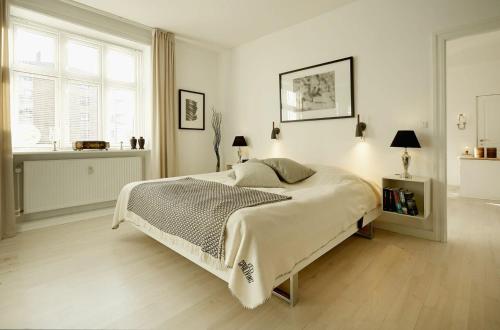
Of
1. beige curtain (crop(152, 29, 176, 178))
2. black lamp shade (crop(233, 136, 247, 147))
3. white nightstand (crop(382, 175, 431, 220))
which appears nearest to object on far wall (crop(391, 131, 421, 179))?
white nightstand (crop(382, 175, 431, 220))

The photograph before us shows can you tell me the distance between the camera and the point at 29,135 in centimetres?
318

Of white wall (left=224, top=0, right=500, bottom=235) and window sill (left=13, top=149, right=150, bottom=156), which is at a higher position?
white wall (left=224, top=0, right=500, bottom=235)

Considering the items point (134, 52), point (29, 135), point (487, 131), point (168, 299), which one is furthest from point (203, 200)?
point (487, 131)

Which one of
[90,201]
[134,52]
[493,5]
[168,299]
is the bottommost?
[168,299]

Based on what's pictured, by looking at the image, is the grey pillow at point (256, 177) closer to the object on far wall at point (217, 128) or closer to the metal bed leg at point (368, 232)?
the metal bed leg at point (368, 232)

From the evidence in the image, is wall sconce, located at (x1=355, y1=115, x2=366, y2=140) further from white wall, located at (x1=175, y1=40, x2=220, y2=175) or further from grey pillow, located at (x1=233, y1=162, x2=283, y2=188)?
white wall, located at (x1=175, y1=40, x2=220, y2=175)

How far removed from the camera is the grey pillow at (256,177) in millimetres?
2561

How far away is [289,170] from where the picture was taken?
2830 millimetres

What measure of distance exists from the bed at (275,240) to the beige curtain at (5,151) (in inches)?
66.3

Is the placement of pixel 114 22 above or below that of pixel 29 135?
above

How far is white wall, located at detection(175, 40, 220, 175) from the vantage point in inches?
169

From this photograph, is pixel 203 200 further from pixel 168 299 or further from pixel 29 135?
pixel 29 135

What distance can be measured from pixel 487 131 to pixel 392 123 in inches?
155

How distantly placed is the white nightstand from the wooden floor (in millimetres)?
309
